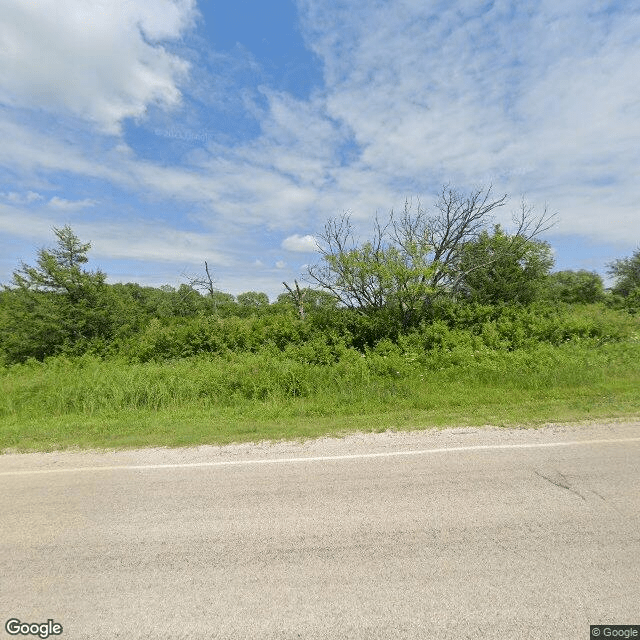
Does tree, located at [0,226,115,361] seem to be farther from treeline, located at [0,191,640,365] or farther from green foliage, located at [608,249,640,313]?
green foliage, located at [608,249,640,313]

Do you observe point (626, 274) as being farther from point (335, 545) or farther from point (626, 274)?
point (335, 545)

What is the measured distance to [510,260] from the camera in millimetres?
19844

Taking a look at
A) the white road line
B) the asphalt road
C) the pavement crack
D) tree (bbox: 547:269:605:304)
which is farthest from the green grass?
tree (bbox: 547:269:605:304)

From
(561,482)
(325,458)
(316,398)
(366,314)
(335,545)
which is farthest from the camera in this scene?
(366,314)

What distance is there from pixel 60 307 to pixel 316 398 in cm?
1778

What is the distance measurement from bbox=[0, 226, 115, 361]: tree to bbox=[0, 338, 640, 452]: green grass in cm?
917

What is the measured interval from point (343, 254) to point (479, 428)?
1006 cm

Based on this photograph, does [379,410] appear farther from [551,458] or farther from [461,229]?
[461,229]

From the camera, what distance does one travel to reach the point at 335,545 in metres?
3.18

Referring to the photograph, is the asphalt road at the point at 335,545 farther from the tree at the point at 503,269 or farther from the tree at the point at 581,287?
the tree at the point at 581,287

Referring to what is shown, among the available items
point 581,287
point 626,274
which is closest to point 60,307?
point 581,287

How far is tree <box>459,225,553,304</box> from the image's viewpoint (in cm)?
1769

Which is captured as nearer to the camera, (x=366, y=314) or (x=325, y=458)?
(x=325, y=458)

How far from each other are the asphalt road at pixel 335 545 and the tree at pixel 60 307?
54.3 ft
